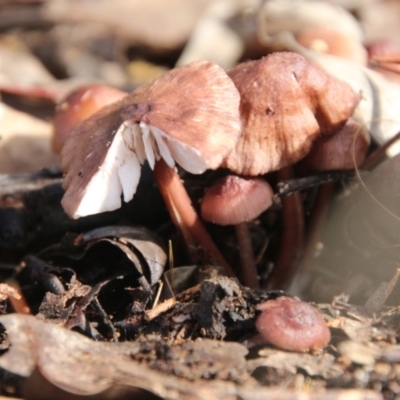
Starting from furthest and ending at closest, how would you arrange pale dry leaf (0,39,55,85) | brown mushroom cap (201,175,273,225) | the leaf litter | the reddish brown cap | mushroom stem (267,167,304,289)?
pale dry leaf (0,39,55,85) → mushroom stem (267,167,304,289) → the reddish brown cap → brown mushroom cap (201,175,273,225) → the leaf litter

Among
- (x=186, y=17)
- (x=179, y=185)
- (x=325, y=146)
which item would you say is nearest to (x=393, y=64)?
(x=325, y=146)

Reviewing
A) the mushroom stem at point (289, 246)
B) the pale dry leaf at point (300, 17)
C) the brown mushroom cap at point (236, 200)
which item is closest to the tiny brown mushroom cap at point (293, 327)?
the brown mushroom cap at point (236, 200)

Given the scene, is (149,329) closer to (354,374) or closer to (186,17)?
(354,374)

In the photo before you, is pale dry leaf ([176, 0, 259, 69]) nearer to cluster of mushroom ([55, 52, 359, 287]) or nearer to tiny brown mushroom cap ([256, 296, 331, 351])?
cluster of mushroom ([55, 52, 359, 287])

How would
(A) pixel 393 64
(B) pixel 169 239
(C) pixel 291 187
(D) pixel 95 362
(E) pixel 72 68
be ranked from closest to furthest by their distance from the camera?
(D) pixel 95 362 < (C) pixel 291 187 < (B) pixel 169 239 < (A) pixel 393 64 < (E) pixel 72 68

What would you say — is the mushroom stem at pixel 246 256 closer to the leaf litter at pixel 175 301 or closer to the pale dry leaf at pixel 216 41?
the leaf litter at pixel 175 301

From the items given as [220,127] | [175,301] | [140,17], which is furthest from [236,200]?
[140,17]

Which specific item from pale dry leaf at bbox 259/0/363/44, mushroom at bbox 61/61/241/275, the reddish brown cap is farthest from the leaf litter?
pale dry leaf at bbox 259/0/363/44

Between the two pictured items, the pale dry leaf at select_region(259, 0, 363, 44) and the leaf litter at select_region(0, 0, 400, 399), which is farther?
the pale dry leaf at select_region(259, 0, 363, 44)
